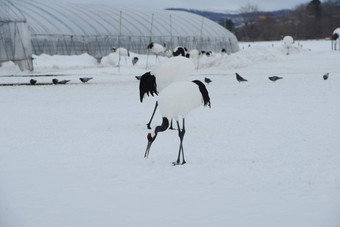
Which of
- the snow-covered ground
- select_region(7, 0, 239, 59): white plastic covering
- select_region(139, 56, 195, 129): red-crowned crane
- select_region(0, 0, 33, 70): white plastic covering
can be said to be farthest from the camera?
select_region(7, 0, 239, 59): white plastic covering

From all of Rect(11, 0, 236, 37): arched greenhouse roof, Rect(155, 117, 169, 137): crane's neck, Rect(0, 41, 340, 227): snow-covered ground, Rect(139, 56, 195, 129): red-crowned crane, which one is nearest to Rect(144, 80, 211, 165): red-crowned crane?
Rect(155, 117, 169, 137): crane's neck

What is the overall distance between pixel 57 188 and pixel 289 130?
607cm

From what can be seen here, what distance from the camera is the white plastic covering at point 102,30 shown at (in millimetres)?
40594

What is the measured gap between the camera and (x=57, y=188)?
731 cm

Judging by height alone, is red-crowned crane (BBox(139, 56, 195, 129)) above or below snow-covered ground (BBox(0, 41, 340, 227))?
above

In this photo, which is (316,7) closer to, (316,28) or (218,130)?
(316,28)

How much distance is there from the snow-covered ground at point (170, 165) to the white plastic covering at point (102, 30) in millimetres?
20572

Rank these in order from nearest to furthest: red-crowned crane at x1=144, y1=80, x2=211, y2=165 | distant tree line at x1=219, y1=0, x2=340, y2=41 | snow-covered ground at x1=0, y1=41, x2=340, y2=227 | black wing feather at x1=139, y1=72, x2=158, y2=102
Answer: snow-covered ground at x1=0, y1=41, x2=340, y2=227 → red-crowned crane at x1=144, y1=80, x2=211, y2=165 → black wing feather at x1=139, y1=72, x2=158, y2=102 → distant tree line at x1=219, y1=0, x2=340, y2=41

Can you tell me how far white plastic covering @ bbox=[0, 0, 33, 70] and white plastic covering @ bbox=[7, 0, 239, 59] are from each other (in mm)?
3373

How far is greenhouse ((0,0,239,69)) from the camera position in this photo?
4003cm

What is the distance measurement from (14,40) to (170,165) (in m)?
28.1

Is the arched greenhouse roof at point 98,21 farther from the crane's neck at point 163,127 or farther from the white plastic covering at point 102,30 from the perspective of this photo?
the crane's neck at point 163,127

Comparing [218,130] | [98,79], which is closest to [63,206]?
[218,130]

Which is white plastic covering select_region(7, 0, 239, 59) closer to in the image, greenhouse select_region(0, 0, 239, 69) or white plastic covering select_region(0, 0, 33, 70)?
greenhouse select_region(0, 0, 239, 69)
